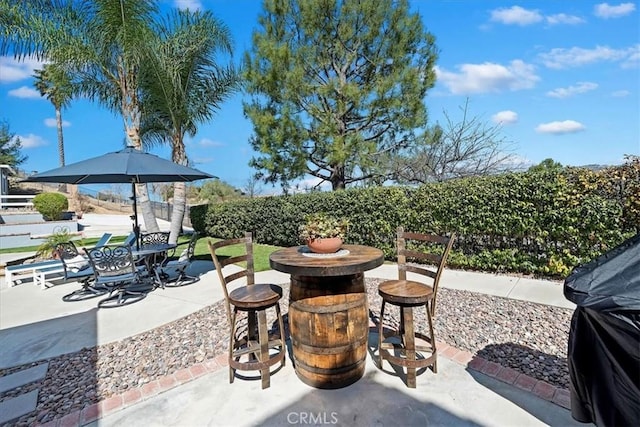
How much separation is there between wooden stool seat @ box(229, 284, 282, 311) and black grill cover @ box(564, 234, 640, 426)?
6.28ft

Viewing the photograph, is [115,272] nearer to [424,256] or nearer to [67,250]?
[67,250]

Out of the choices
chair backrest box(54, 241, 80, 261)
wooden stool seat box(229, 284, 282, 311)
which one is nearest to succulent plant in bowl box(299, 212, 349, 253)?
wooden stool seat box(229, 284, 282, 311)

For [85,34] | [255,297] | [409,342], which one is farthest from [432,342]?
[85,34]

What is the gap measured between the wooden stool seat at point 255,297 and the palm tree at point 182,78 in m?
7.81

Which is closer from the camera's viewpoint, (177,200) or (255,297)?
(255,297)

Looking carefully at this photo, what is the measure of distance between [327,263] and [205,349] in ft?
5.75

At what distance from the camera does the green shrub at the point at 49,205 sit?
15.4 meters

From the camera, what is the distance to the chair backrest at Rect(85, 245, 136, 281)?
4.67m

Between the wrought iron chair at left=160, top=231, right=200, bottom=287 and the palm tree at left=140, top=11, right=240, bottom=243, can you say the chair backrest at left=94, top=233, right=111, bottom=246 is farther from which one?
the palm tree at left=140, top=11, right=240, bottom=243

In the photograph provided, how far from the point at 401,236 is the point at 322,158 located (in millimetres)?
7852

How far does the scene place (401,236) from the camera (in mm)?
3045

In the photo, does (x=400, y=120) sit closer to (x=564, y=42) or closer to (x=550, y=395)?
(x=564, y=42)

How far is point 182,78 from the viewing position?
9836 millimetres

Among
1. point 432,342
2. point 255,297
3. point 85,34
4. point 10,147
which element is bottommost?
point 432,342
